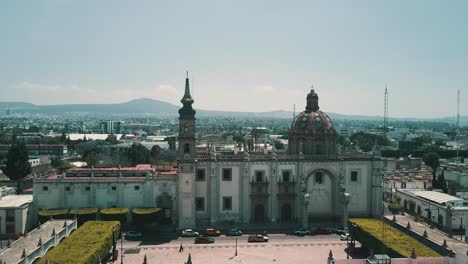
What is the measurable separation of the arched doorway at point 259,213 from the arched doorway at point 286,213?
2.74m

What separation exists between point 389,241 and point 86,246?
28.9 m

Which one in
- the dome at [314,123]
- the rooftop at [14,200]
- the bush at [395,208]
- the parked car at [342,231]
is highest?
the dome at [314,123]

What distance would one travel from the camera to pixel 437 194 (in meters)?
69.8

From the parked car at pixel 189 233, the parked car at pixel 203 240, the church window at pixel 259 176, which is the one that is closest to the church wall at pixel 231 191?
the church window at pixel 259 176

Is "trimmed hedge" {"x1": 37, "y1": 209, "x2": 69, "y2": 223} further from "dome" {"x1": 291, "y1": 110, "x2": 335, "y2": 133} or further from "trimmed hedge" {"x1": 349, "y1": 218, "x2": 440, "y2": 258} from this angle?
"trimmed hedge" {"x1": 349, "y1": 218, "x2": 440, "y2": 258}

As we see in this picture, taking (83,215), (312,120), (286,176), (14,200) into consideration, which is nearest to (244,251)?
(286,176)

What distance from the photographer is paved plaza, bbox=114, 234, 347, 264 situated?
49625 mm

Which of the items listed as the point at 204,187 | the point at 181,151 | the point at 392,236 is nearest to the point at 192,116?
the point at 181,151

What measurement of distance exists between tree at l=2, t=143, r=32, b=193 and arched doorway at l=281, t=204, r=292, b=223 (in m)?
A: 46.5

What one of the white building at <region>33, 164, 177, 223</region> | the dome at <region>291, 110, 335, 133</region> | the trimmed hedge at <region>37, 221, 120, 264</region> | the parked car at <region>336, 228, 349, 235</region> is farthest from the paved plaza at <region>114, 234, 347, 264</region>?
the dome at <region>291, 110, 335, 133</region>

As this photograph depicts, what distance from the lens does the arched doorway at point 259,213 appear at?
214 feet

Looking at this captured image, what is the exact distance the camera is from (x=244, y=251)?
173 ft

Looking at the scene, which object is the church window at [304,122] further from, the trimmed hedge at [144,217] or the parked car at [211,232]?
the trimmed hedge at [144,217]

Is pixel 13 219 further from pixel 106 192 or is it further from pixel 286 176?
pixel 286 176
